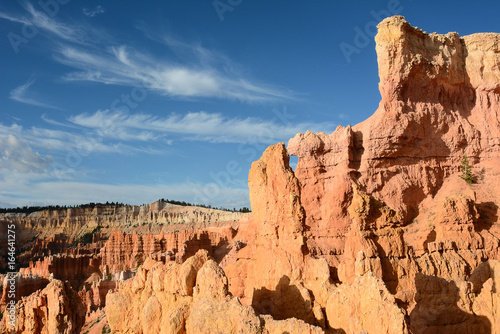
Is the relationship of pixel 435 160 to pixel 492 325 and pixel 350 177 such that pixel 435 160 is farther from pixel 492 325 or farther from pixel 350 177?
pixel 492 325

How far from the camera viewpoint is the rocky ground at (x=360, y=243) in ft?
37.9

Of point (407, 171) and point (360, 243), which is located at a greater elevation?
point (407, 171)

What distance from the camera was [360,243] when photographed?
1892 centimetres

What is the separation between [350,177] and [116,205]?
10650 cm

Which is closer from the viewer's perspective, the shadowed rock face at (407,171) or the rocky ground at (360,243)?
the rocky ground at (360,243)

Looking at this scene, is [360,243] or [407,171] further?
[407,171]

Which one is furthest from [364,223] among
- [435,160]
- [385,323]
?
[435,160]

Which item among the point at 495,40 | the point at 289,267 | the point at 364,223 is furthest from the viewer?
the point at 495,40

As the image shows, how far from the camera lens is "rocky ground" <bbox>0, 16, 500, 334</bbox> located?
11.5 meters

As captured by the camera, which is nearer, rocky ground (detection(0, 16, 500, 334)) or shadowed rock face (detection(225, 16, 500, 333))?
rocky ground (detection(0, 16, 500, 334))

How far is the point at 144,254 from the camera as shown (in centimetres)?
6003

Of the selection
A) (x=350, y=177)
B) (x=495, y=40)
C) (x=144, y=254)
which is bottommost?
(x=144, y=254)

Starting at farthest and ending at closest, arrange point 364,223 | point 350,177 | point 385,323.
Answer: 1. point 350,177
2. point 364,223
3. point 385,323

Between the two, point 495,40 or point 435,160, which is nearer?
point 435,160
